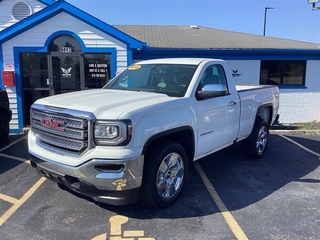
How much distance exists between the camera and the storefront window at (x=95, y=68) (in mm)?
9445

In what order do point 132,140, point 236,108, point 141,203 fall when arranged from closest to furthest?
point 132,140, point 141,203, point 236,108

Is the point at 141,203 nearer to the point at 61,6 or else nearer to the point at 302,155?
the point at 302,155

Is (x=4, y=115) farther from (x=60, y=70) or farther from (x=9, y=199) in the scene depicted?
(x=9, y=199)

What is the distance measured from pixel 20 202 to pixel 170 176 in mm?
2147

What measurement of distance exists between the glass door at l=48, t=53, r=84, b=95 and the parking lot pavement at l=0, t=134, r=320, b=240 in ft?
13.7

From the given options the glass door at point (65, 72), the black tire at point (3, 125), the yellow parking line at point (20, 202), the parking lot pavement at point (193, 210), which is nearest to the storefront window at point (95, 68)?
the glass door at point (65, 72)

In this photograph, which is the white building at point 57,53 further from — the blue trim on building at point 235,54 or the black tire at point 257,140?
the black tire at point 257,140

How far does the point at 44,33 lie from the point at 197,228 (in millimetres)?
7886

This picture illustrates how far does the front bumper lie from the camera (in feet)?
10.6

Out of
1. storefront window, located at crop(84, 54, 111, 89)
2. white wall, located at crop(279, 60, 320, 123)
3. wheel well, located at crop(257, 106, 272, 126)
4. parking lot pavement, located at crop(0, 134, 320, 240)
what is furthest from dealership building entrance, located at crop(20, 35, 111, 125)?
white wall, located at crop(279, 60, 320, 123)

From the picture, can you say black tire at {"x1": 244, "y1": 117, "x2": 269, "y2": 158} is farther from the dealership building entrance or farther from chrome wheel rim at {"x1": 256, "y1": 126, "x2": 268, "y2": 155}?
the dealership building entrance

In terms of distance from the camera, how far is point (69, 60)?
9344 mm

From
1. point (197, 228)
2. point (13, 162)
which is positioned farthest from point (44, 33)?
point (197, 228)

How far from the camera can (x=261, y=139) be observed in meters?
6.37
